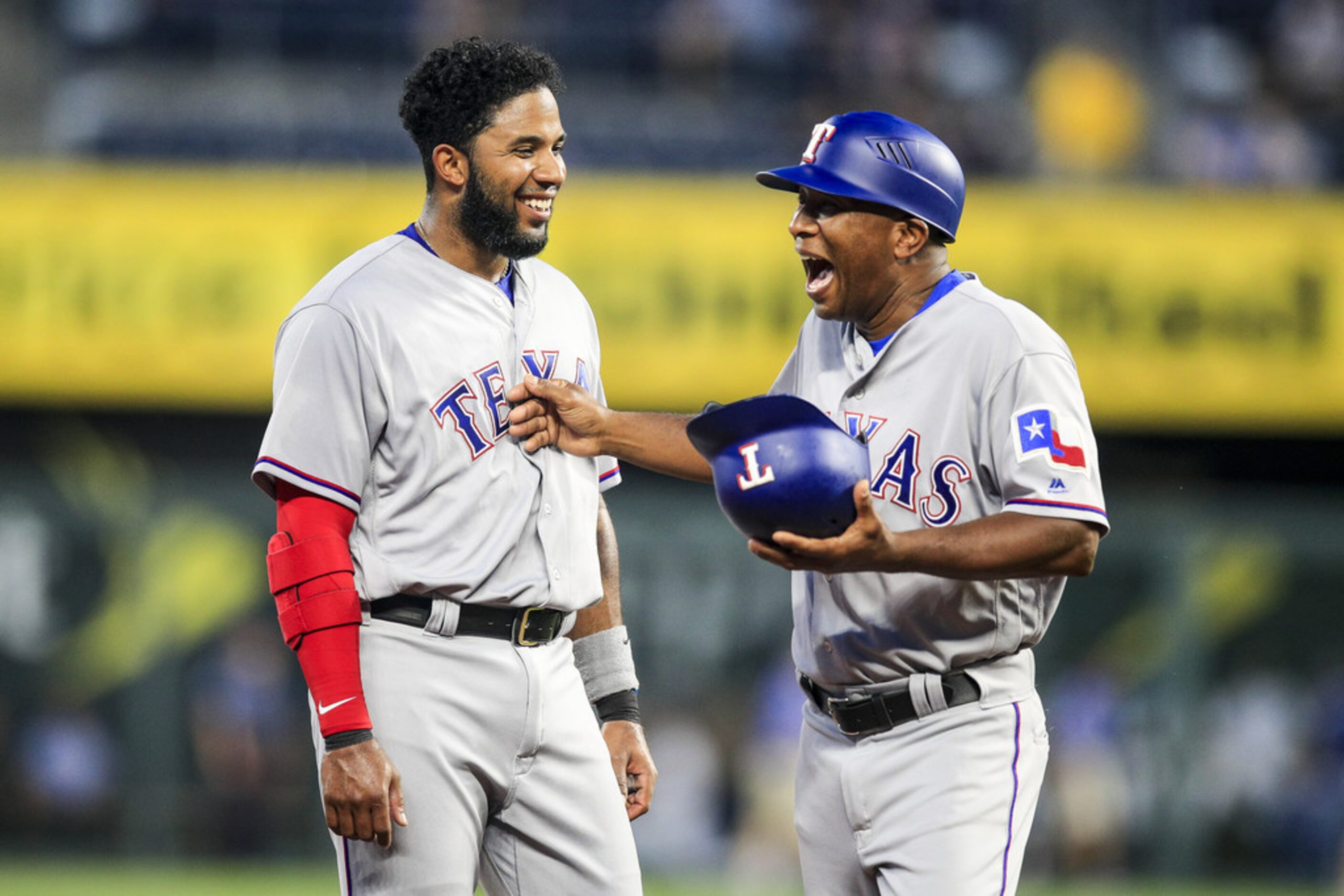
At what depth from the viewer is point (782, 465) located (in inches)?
124

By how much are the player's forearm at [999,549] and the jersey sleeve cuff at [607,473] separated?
0.78 m

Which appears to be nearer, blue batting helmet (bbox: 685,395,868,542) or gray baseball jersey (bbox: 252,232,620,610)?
blue batting helmet (bbox: 685,395,868,542)

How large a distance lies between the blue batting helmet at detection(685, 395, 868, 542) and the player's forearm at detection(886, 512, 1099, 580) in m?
0.14

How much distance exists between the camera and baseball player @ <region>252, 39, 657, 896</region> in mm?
3225

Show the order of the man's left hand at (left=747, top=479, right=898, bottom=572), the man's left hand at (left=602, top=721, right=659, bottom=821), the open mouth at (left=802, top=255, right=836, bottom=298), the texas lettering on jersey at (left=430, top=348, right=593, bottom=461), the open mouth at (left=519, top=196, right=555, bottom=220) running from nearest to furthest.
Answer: the man's left hand at (left=747, top=479, right=898, bottom=572) < the texas lettering on jersey at (left=430, top=348, right=593, bottom=461) < the open mouth at (left=519, top=196, right=555, bottom=220) < the open mouth at (left=802, top=255, right=836, bottom=298) < the man's left hand at (left=602, top=721, right=659, bottom=821)

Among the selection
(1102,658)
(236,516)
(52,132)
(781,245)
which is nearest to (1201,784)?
(1102,658)

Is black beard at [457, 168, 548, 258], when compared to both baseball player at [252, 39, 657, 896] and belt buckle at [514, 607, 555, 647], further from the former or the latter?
belt buckle at [514, 607, 555, 647]

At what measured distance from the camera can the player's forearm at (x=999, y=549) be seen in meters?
3.15

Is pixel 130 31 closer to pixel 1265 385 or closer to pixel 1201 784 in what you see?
pixel 1265 385

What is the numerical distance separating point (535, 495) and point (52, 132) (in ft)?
30.9

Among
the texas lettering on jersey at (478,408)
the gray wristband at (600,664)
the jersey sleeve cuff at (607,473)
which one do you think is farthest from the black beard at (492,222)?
the gray wristband at (600,664)

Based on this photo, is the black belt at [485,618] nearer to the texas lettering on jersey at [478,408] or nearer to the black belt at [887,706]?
the texas lettering on jersey at [478,408]

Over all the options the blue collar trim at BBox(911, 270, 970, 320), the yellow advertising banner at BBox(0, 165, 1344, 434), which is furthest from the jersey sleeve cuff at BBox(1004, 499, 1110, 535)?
the yellow advertising banner at BBox(0, 165, 1344, 434)

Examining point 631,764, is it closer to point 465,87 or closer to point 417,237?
point 417,237
